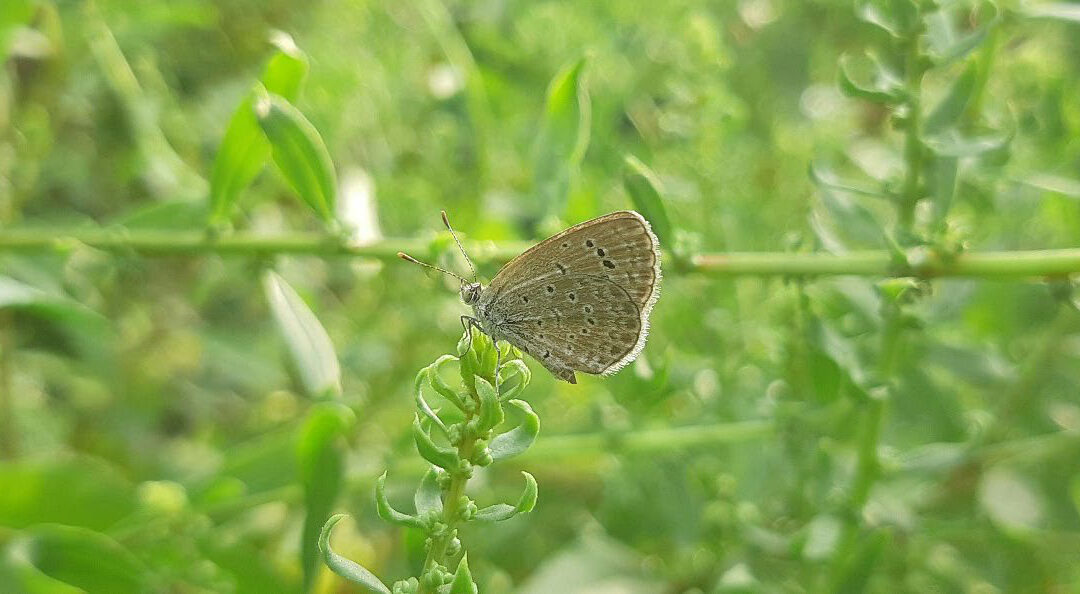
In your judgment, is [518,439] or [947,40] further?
[947,40]

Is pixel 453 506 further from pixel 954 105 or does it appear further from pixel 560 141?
pixel 954 105

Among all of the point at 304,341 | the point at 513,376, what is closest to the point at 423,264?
the point at 304,341

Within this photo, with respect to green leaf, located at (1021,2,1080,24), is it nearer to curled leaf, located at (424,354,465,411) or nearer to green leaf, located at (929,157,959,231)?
green leaf, located at (929,157,959,231)

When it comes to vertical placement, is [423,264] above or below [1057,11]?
below

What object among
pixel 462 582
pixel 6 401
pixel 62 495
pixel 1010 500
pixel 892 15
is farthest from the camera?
pixel 6 401

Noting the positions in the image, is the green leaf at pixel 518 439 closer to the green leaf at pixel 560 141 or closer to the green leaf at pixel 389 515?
the green leaf at pixel 389 515

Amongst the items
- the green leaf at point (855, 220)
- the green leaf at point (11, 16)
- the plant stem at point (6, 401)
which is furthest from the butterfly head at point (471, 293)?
the plant stem at point (6, 401)

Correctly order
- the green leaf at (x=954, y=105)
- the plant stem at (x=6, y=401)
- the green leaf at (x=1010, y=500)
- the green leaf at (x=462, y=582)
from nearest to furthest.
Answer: the green leaf at (x=462, y=582), the green leaf at (x=954, y=105), the green leaf at (x=1010, y=500), the plant stem at (x=6, y=401)
